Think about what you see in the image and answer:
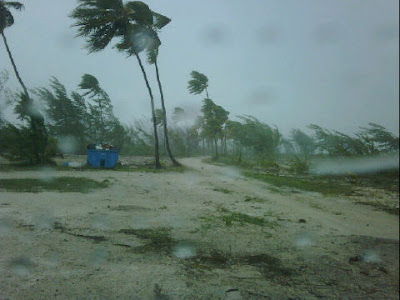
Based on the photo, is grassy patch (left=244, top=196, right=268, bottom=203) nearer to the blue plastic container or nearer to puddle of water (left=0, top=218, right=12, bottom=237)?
puddle of water (left=0, top=218, right=12, bottom=237)

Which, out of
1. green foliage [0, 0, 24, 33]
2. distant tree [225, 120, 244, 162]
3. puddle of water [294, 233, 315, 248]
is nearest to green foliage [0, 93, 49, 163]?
green foliage [0, 0, 24, 33]

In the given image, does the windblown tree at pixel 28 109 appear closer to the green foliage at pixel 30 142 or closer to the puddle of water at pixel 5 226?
the green foliage at pixel 30 142

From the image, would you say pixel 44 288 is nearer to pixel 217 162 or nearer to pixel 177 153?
pixel 217 162

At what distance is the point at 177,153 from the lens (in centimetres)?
2794

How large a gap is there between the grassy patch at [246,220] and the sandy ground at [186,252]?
3.3 inches

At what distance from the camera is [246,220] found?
4793 millimetres

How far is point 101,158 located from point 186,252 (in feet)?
34.2

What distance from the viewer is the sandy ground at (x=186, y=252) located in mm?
2332

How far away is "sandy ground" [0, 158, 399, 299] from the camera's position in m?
2.33

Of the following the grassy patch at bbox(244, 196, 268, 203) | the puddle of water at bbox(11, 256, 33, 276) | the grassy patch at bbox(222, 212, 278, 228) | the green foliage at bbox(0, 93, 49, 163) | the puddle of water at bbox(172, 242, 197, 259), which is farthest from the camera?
the green foliage at bbox(0, 93, 49, 163)

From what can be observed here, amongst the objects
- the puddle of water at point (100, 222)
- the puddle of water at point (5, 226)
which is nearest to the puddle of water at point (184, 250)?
the puddle of water at point (100, 222)

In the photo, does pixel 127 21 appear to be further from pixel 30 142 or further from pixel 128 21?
pixel 30 142

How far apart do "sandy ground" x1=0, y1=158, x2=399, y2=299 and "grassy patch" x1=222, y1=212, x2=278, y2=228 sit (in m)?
0.08

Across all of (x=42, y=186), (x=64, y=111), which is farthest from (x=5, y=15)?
(x=42, y=186)
